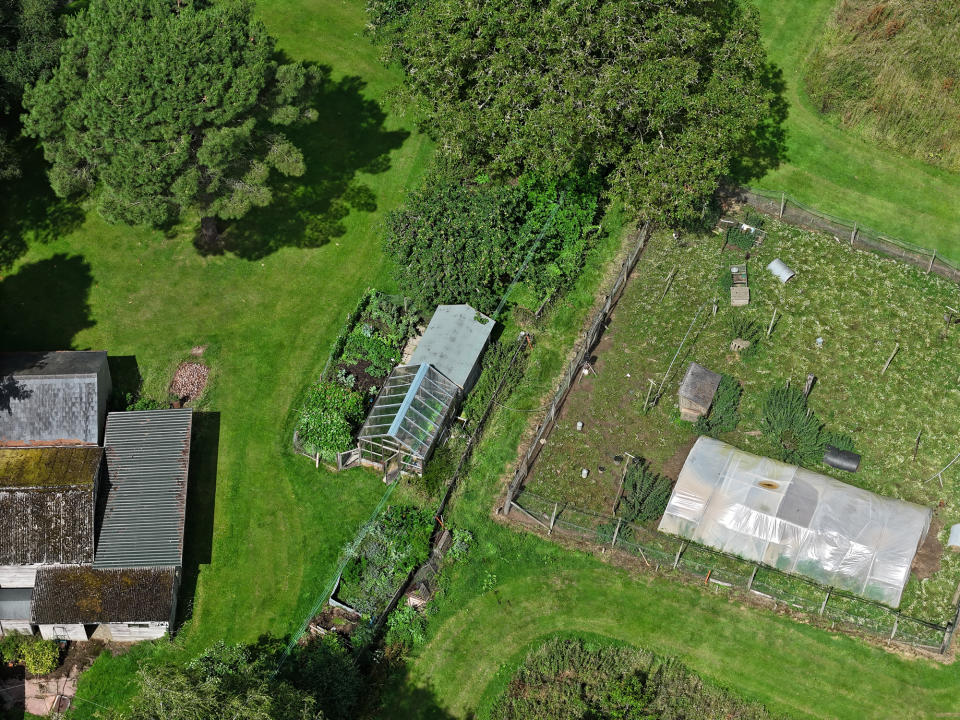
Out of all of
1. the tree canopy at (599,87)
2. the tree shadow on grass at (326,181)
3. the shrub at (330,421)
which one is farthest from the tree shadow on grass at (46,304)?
the tree canopy at (599,87)

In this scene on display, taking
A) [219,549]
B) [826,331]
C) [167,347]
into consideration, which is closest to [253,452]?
[219,549]

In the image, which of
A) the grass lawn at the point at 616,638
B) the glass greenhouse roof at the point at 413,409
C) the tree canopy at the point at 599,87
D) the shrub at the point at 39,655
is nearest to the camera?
the grass lawn at the point at 616,638

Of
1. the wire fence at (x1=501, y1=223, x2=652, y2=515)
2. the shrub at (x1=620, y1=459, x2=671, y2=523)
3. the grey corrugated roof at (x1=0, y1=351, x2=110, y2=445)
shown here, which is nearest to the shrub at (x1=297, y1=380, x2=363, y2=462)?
the wire fence at (x1=501, y1=223, x2=652, y2=515)

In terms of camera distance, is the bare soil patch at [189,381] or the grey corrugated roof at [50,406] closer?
the grey corrugated roof at [50,406]

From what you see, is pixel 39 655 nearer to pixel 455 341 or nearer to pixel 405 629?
pixel 405 629

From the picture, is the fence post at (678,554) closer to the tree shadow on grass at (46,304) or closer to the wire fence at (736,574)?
the wire fence at (736,574)

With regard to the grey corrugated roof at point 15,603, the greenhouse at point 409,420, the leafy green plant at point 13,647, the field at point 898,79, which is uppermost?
the field at point 898,79

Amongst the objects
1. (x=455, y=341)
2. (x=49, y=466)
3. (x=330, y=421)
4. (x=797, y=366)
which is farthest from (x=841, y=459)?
(x=49, y=466)
